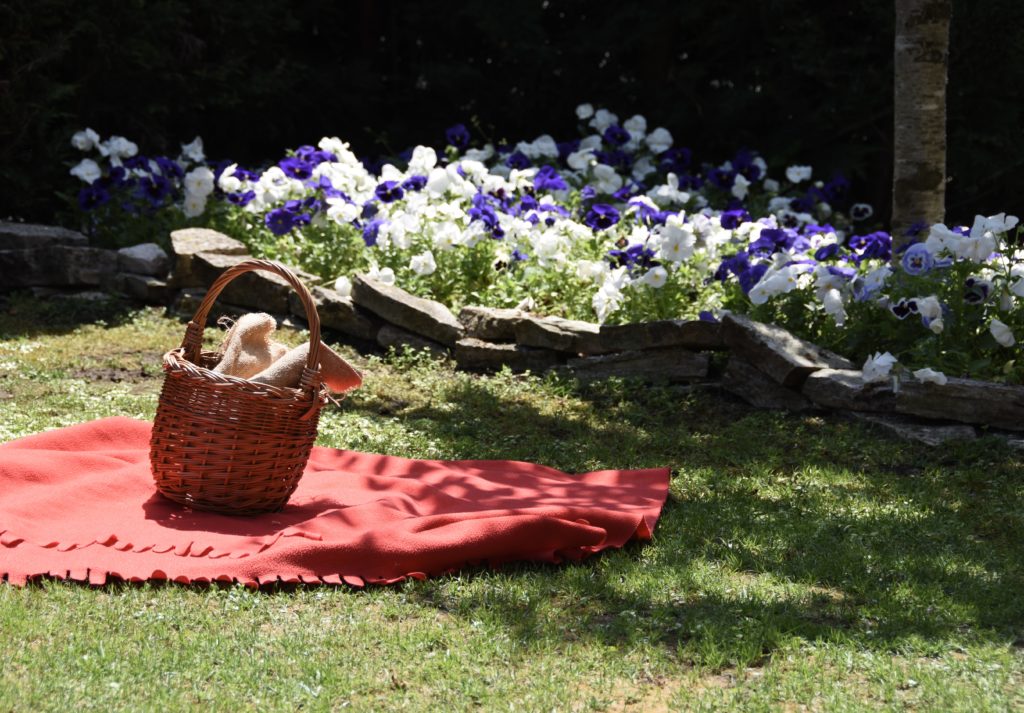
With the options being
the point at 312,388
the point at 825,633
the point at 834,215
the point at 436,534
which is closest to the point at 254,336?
the point at 312,388

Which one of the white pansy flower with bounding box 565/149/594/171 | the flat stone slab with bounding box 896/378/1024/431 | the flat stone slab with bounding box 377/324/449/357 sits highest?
the white pansy flower with bounding box 565/149/594/171

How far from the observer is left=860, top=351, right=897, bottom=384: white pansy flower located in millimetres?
5109

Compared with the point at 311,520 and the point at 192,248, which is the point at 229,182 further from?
the point at 311,520

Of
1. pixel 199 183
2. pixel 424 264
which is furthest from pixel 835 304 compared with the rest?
pixel 199 183

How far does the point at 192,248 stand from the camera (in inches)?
297

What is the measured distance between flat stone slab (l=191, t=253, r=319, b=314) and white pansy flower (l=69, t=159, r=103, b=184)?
1.30 metres

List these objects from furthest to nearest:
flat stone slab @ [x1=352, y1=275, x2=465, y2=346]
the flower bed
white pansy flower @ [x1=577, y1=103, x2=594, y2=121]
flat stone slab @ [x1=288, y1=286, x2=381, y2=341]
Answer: white pansy flower @ [x1=577, y1=103, x2=594, y2=121] → flat stone slab @ [x1=288, y1=286, x2=381, y2=341] → flat stone slab @ [x1=352, y1=275, x2=465, y2=346] → the flower bed

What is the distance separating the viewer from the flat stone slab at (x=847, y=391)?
525cm

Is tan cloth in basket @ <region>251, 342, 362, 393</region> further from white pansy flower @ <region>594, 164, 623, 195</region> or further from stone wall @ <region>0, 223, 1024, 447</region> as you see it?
white pansy flower @ <region>594, 164, 623, 195</region>

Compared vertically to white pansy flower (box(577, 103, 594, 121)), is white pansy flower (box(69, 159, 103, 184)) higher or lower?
lower

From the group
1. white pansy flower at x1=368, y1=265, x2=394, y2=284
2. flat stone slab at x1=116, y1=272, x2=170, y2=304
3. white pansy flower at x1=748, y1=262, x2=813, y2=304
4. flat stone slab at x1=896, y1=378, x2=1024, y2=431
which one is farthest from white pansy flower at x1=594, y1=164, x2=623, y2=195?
flat stone slab at x1=896, y1=378, x2=1024, y2=431

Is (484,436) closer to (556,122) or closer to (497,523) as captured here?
(497,523)

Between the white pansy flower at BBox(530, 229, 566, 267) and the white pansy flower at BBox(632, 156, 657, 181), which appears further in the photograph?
the white pansy flower at BBox(632, 156, 657, 181)

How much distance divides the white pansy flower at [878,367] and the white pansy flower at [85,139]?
558cm
